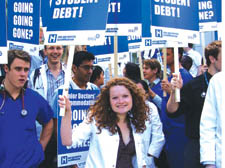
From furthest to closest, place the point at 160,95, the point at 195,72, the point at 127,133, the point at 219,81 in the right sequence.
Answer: the point at 195,72 → the point at 160,95 → the point at 127,133 → the point at 219,81

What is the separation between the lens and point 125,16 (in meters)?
7.73

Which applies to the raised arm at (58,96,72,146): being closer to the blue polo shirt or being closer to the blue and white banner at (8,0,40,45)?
the blue polo shirt

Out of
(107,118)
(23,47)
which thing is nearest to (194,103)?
(107,118)

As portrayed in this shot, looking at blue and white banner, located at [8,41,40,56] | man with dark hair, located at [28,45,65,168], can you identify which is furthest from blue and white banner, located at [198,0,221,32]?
blue and white banner, located at [8,41,40,56]

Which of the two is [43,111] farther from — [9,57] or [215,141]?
[215,141]

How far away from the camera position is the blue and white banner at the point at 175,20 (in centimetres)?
620

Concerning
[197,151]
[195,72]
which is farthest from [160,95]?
[195,72]

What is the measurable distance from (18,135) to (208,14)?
4.43 metres

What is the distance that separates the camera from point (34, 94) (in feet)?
19.3

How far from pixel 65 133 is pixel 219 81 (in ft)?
5.07

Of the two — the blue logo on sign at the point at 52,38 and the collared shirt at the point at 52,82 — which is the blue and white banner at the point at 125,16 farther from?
the blue logo on sign at the point at 52,38

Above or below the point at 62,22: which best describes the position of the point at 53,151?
below

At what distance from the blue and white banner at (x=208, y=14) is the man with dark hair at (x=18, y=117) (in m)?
3.76

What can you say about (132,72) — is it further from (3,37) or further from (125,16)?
(3,37)
